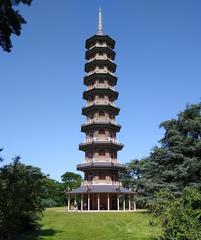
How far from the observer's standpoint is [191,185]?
3038cm

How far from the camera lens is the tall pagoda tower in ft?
164

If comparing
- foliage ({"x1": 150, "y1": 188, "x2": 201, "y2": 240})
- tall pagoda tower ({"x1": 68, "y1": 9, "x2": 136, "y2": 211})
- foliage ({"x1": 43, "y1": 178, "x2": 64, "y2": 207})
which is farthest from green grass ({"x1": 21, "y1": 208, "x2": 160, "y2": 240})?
foliage ({"x1": 43, "y1": 178, "x2": 64, "y2": 207})

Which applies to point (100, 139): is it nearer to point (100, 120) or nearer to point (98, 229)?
point (100, 120)

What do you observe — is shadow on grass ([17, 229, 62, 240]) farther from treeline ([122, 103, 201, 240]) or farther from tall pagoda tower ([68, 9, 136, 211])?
tall pagoda tower ([68, 9, 136, 211])

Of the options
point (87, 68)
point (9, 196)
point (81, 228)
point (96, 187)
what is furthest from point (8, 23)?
point (87, 68)

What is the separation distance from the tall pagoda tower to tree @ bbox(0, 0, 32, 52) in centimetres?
3406

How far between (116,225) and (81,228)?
138 inches

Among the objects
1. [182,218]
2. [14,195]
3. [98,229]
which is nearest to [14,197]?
[14,195]

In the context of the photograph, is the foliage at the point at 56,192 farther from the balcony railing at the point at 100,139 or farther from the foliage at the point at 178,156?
the foliage at the point at 178,156

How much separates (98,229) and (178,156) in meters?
9.46

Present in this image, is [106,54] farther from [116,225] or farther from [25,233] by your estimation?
[25,233]

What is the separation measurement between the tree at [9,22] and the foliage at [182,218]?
502 inches

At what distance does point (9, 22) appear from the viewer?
16.8 m

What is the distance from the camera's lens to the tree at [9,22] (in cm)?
1630
